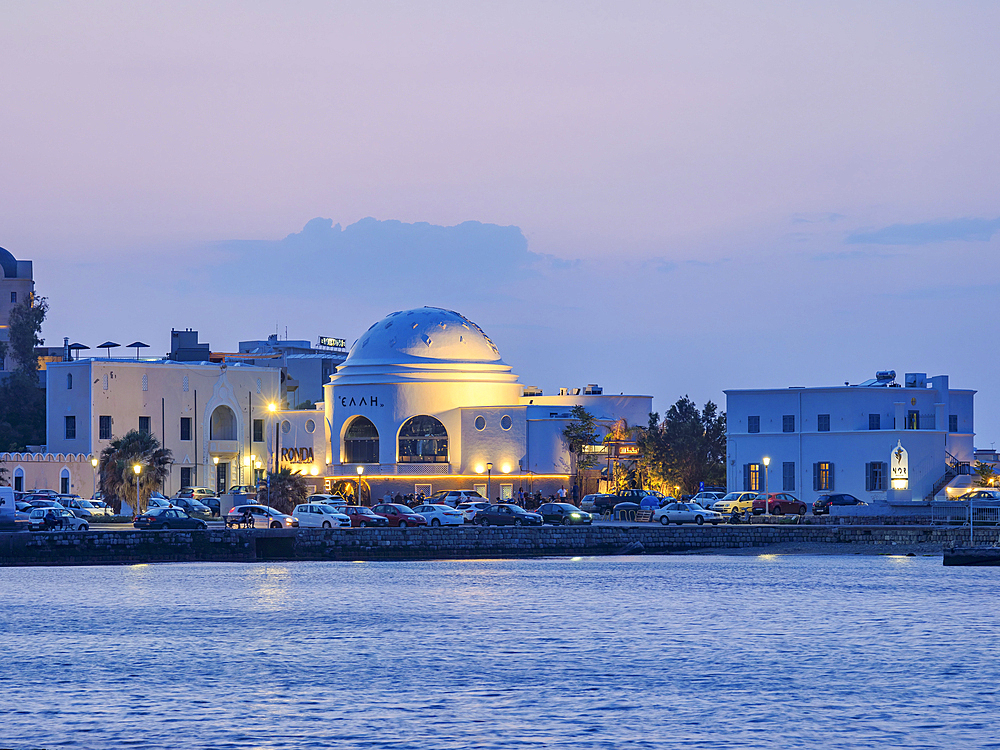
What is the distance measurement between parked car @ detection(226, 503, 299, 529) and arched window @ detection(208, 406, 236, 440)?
1299 inches

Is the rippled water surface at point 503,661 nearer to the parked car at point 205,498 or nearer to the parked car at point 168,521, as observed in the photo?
the parked car at point 168,521

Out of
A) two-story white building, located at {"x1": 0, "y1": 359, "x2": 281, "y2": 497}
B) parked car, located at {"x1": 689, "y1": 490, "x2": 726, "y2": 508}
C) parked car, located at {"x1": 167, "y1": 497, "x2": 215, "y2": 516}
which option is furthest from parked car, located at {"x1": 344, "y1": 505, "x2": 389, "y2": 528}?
two-story white building, located at {"x1": 0, "y1": 359, "x2": 281, "y2": 497}

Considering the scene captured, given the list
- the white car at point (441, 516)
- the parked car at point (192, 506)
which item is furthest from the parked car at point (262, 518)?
the parked car at point (192, 506)

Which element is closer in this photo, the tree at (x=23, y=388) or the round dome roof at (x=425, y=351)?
the round dome roof at (x=425, y=351)

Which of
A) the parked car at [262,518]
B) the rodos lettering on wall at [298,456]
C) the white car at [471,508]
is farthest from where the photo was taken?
the rodos lettering on wall at [298,456]

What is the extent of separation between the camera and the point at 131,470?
76625mm

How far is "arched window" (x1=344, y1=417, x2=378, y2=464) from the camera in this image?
90875mm

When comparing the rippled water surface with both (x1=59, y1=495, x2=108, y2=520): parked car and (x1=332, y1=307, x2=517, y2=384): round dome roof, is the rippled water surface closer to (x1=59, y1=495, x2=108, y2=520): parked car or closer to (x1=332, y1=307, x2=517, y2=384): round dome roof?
(x1=59, y1=495, x2=108, y2=520): parked car

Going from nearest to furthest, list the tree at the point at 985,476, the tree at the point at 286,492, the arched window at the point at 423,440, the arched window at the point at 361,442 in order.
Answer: the tree at the point at 985,476 → the tree at the point at 286,492 → the arched window at the point at 423,440 → the arched window at the point at 361,442

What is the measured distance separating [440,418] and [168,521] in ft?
103

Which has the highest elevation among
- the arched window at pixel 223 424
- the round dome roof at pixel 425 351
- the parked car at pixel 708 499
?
the round dome roof at pixel 425 351

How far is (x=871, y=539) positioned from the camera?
6138cm

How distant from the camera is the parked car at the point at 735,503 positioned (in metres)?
69.1

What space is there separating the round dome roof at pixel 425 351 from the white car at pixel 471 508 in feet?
63.6
